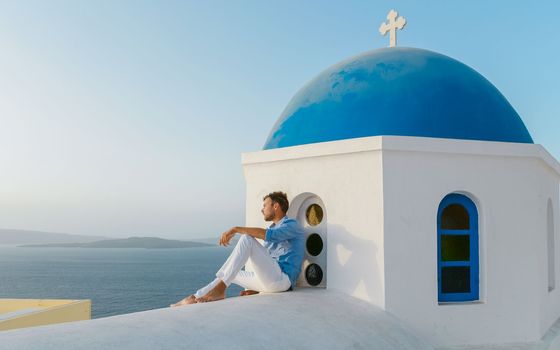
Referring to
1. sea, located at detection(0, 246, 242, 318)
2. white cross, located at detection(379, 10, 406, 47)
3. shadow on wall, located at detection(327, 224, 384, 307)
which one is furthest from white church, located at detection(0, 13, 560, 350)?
sea, located at detection(0, 246, 242, 318)

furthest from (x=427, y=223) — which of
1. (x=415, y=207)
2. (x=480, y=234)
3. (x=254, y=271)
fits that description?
(x=254, y=271)

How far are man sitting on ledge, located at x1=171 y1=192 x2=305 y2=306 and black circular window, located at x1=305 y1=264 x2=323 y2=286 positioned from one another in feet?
1.79

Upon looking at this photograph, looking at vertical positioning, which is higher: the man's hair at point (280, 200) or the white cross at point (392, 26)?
the white cross at point (392, 26)

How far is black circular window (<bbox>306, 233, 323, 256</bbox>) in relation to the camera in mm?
6520

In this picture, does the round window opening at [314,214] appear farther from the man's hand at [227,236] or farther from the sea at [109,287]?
the sea at [109,287]

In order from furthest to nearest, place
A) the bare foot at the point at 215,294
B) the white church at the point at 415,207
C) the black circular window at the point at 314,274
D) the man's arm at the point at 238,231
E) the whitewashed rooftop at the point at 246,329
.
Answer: the black circular window at the point at 314,274, the white church at the point at 415,207, the man's arm at the point at 238,231, the bare foot at the point at 215,294, the whitewashed rooftop at the point at 246,329

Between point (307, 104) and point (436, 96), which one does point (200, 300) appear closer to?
point (307, 104)

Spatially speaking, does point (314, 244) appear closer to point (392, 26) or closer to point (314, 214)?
point (314, 214)

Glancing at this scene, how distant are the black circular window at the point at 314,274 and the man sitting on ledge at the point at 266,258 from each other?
54 centimetres

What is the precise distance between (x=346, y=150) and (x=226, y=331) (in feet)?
8.88

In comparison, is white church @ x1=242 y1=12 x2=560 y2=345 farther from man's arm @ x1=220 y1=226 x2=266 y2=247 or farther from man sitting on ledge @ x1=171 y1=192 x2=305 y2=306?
man's arm @ x1=220 y1=226 x2=266 y2=247

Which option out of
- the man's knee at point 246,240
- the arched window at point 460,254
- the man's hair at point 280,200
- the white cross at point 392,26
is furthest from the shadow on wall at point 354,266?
the white cross at point 392,26

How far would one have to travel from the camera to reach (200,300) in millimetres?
5105

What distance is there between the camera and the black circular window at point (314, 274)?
652cm
